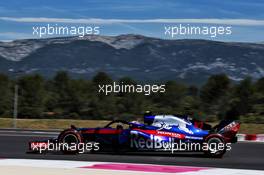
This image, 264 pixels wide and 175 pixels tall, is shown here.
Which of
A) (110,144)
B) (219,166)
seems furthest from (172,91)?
(219,166)

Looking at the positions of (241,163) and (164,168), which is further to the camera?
(241,163)

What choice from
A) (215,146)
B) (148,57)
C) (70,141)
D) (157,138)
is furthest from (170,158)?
(148,57)

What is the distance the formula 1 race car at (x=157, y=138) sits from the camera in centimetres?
1588

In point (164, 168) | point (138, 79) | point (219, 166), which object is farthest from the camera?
point (138, 79)

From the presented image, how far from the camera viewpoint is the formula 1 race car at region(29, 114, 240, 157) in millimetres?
15883

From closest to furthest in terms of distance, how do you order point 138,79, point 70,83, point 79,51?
point 138,79 < point 79,51 < point 70,83

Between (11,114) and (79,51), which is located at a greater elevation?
(79,51)

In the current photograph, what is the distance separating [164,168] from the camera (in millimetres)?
12617

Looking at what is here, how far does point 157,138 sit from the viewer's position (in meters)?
15.9

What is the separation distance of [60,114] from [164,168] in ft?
80.8

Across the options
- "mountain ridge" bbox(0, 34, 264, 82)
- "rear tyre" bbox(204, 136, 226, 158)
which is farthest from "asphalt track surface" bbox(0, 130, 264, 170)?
"mountain ridge" bbox(0, 34, 264, 82)

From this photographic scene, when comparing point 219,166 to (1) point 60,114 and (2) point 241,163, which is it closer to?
(2) point 241,163

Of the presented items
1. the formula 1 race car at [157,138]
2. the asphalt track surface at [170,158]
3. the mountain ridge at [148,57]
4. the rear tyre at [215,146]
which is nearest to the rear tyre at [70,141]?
the formula 1 race car at [157,138]

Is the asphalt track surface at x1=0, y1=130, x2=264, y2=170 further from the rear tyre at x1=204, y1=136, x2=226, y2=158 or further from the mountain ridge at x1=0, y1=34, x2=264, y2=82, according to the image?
the mountain ridge at x1=0, y1=34, x2=264, y2=82
